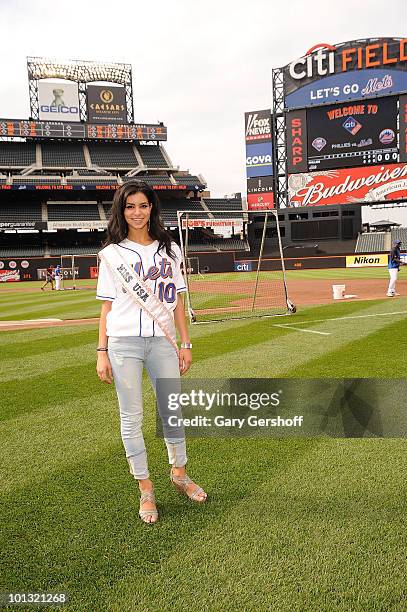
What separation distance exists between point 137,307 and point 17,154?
62871 millimetres

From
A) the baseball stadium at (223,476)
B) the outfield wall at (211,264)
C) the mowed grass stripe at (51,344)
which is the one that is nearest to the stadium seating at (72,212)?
the outfield wall at (211,264)

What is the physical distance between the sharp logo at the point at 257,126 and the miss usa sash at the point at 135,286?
53.0m

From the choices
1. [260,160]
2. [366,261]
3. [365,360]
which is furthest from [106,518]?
[260,160]

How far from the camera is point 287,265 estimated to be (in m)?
42.6

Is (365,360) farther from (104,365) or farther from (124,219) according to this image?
(124,219)

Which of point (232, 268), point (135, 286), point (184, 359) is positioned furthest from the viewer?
point (232, 268)

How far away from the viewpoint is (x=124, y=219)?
3230 mm

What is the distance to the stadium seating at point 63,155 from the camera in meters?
58.8

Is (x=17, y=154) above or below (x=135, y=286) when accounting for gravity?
above

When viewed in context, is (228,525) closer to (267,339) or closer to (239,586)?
(239,586)

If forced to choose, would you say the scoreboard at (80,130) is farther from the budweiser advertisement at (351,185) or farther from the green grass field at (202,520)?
the green grass field at (202,520)

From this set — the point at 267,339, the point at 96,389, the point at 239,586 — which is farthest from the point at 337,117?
the point at 239,586

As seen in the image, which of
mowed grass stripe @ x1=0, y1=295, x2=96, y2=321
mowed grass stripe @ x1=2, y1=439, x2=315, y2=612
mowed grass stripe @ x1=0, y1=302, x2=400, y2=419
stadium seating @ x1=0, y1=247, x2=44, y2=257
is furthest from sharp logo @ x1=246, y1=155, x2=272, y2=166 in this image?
mowed grass stripe @ x1=2, y1=439, x2=315, y2=612

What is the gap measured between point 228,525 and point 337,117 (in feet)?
168
